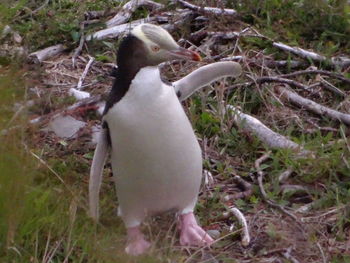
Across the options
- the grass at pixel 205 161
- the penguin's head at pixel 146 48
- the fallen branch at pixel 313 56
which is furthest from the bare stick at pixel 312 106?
the penguin's head at pixel 146 48

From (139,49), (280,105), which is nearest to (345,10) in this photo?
(280,105)

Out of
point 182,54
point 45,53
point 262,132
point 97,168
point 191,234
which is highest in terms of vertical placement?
point 182,54

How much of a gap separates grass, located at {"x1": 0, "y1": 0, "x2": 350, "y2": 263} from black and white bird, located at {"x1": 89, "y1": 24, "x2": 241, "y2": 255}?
3.1 inches

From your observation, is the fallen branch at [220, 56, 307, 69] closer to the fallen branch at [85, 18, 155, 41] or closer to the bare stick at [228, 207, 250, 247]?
the fallen branch at [85, 18, 155, 41]

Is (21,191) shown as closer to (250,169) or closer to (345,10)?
(250,169)

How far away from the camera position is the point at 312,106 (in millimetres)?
4582

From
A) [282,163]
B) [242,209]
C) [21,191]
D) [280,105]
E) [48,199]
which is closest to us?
[21,191]

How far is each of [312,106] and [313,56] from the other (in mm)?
502

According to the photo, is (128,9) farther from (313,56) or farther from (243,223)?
(243,223)

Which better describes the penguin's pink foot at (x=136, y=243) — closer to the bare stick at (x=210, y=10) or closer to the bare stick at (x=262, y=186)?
the bare stick at (x=262, y=186)

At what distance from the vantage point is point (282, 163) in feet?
13.8

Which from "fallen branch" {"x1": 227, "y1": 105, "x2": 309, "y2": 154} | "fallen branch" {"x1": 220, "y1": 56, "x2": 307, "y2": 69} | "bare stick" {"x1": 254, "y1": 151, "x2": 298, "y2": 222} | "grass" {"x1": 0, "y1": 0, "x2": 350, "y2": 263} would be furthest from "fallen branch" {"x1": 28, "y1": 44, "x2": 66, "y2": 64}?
"bare stick" {"x1": 254, "y1": 151, "x2": 298, "y2": 222}

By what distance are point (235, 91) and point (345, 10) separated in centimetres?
94

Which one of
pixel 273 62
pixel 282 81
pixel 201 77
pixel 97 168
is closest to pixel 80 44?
pixel 273 62
